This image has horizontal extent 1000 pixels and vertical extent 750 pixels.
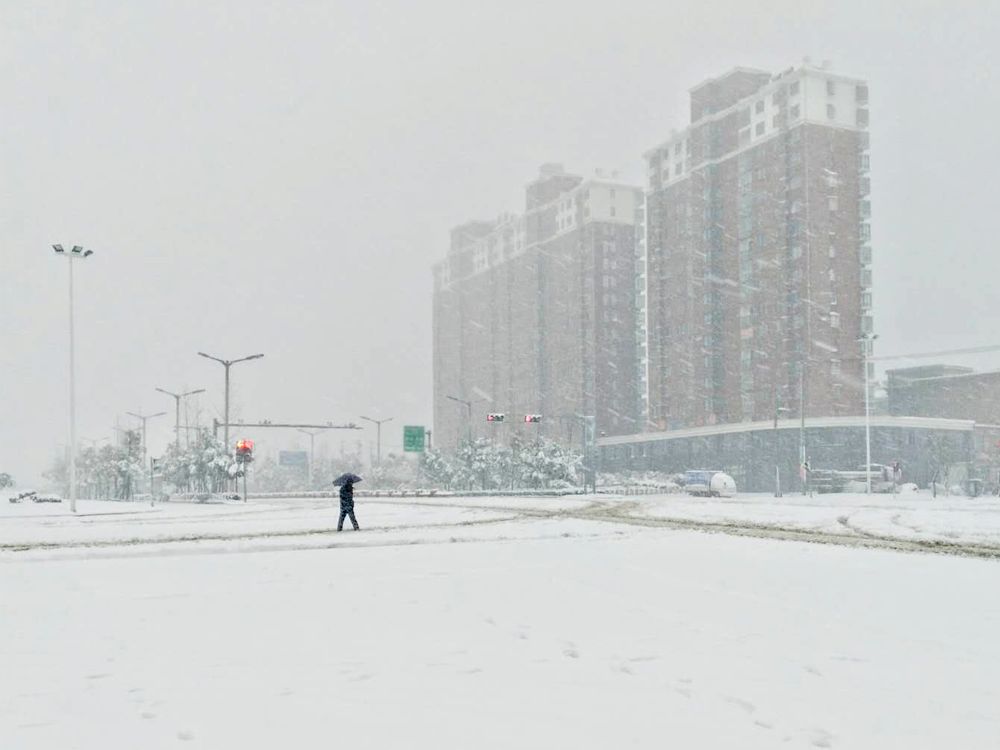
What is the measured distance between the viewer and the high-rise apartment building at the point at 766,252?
85688 mm

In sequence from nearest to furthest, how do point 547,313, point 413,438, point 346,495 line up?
point 346,495, point 413,438, point 547,313

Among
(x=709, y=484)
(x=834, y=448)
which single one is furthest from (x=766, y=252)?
(x=709, y=484)

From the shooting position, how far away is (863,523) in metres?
25.7

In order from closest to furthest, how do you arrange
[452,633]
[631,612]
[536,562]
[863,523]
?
[452,633] → [631,612] → [536,562] → [863,523]

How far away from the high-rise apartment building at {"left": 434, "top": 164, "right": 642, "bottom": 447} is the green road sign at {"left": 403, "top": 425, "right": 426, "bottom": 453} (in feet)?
75.7

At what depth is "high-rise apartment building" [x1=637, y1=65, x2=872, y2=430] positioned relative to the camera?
281 ft

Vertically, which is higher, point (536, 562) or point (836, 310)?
point (836, 310)

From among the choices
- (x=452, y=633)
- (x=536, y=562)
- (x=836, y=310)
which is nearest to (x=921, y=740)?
(x=452, y=633)

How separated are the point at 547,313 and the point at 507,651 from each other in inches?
5331

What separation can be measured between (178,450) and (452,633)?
85.6 m

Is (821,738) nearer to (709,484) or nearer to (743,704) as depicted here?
(743,704)

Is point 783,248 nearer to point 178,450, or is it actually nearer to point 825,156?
point 825,156

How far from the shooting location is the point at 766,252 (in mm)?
90938

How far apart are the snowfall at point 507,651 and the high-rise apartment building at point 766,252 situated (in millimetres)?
66691
